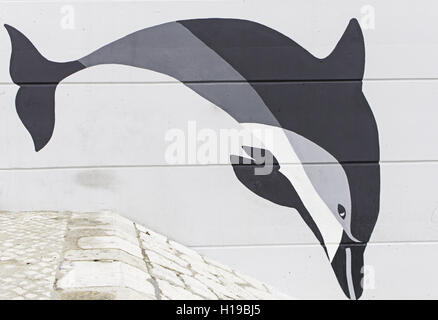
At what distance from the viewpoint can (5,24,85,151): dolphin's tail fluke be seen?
3.16 metres

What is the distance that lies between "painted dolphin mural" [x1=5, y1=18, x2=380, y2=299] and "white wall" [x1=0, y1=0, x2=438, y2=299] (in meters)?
0.07

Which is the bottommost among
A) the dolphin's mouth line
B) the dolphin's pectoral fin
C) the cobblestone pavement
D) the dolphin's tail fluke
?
A: the dolphin's mouth line

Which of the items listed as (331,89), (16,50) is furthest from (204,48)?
(16,50)

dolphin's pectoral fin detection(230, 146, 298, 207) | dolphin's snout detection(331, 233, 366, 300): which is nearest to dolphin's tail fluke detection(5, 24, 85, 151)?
dolphin's pectoral fin detection(230, 146, 298, 207)

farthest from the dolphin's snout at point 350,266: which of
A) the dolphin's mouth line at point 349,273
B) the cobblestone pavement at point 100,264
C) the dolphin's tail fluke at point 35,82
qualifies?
the dolphin's tail fluke at point 35,82

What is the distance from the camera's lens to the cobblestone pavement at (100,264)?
196 centimetres

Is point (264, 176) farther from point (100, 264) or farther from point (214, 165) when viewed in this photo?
point (100, 264)

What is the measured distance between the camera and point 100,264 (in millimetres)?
2246

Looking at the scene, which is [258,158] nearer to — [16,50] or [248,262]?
[248,262]

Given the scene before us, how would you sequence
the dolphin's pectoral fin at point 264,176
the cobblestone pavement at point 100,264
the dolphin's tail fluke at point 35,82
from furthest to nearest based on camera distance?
the dolphin's pectoral fin at point 264,176 < the dolphin's tail fluke at point 35,82 < the cobblestone pavement at point 100,264

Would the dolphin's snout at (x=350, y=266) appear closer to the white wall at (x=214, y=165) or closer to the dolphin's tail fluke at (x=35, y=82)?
the white wall at (x=214, y=165)

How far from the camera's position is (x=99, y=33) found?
10.5ft

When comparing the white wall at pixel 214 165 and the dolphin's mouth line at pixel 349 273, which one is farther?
the dolphin's mouth line at pixel 349 273

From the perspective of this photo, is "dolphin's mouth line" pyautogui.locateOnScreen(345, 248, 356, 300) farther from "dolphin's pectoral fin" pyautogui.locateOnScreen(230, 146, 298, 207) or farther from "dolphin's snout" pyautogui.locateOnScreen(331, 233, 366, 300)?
"dolphin's pectoral fin" pyautogui.locateOnScreen(230, 146, 298, 207)
